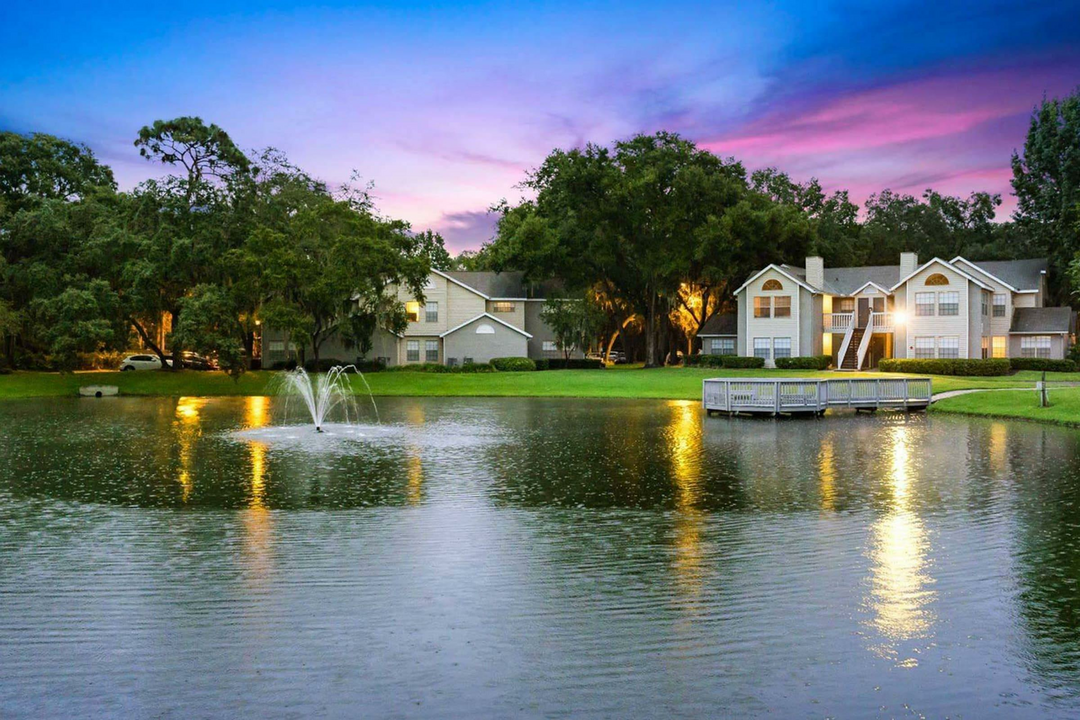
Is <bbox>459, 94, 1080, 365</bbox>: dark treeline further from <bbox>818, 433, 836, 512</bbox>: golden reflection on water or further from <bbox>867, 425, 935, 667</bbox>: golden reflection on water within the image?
<bbox>867, 425, 935, 667</bbox>: golden reflection on water

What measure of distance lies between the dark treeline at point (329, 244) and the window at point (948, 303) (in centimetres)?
779

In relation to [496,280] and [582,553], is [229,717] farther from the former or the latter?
[496,280]

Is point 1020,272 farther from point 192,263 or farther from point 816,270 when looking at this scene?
point 192,263

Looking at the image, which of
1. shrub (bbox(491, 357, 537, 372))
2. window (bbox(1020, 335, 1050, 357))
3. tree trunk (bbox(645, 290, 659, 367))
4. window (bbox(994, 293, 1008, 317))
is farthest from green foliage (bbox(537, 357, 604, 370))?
window (bbox(1020, 335, 1050, 357))

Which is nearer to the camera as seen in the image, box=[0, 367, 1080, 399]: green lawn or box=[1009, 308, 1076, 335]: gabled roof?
box=[0, 367, 1080, 399]: green lawn

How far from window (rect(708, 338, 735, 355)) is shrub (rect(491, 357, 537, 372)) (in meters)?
15.0

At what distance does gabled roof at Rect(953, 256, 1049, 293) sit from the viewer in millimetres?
64688

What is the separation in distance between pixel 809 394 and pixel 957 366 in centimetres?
2738

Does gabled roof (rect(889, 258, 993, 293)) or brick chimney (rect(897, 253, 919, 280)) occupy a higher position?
brick chimney (rect(897, 253, 919, 280))

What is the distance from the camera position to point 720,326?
71.8 m

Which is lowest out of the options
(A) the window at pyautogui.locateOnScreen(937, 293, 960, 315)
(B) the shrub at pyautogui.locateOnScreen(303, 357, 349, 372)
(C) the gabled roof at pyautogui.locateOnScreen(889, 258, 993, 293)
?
(B) the shrub at pyautogui.locateOnScreen(303, 357, 349, 372)

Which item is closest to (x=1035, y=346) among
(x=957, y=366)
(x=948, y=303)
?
(x=948, y=303)

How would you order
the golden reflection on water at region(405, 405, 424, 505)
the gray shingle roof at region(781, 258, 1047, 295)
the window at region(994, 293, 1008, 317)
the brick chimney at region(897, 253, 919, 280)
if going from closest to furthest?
the golden reflection on water at region(405, 405, 424, 505) < the window at region(994, 293, 1008, 317) < the gray shingle roof at region(781, 258, 1047, 295) < the brick chimney at region(897, 253, 919, 280)

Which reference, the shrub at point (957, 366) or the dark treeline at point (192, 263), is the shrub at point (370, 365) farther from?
the shrub at point (957, 366)
